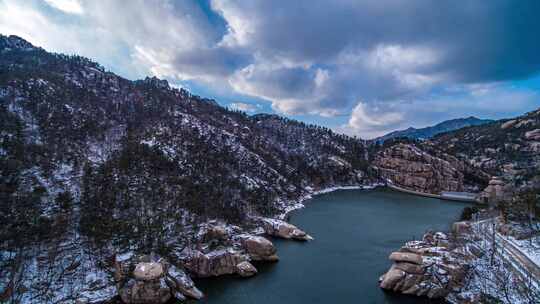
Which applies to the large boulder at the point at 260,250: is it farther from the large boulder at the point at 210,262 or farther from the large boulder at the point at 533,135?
the large boulder at the point at 533,135

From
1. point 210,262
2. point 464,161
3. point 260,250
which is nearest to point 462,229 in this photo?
point 260,250

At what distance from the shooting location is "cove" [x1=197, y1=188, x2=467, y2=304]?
34.2 metres

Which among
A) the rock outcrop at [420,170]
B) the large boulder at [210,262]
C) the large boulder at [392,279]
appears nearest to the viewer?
the large boulder at [392,279]

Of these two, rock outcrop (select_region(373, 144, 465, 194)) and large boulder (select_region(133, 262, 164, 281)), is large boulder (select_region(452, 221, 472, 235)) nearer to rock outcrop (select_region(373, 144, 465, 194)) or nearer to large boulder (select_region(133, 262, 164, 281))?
large boulder (select_region(133, 262, 164, 281))

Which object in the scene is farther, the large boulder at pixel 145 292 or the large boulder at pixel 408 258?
the large boulder at pixel 408 258

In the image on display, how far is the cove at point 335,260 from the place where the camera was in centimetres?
3425

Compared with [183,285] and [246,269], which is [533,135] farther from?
[183,285]

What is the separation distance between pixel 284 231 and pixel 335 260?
14.0 metres

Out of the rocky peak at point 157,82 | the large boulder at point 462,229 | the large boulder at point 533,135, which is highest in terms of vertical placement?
the rocky peak at point 157,82

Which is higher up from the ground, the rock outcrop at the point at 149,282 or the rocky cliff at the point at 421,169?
the rocky cliff at the point at 421,169

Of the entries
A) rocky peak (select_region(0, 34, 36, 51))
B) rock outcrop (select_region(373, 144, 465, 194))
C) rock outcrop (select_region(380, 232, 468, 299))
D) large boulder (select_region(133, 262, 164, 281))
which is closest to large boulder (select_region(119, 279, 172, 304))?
large boulder (select_region(133, 262, 164, 281))

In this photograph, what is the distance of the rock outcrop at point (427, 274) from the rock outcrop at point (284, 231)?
19.8 meters

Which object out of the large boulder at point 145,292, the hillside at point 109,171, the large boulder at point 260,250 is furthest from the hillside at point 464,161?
the large boulder at point 145,292

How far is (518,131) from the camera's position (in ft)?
521
